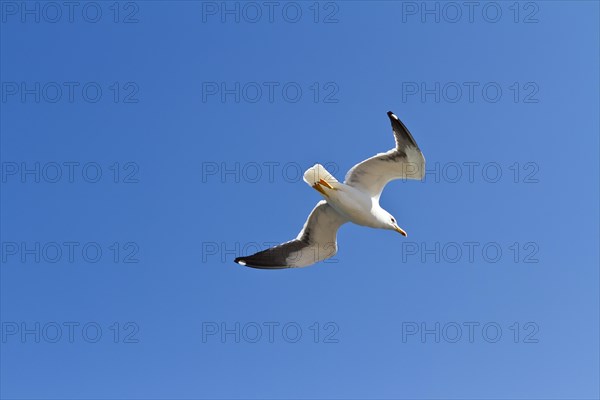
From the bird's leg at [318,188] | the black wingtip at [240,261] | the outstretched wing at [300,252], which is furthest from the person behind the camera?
the black wingtip at [240,261]

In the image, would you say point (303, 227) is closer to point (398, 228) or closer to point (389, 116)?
point (398, 228)

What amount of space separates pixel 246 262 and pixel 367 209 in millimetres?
2666

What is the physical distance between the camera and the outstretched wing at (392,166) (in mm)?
13070

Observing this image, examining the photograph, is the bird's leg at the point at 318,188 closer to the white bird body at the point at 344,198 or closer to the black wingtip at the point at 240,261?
the white bird body at the point at 344,198

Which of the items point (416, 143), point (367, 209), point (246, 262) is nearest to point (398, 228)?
point (367, 209)

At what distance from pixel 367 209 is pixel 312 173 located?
122 centimetres

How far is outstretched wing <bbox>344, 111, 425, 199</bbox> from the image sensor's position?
42.9 feet

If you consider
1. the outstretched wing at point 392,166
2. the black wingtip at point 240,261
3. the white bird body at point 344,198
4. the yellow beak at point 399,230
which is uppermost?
the outstretched wing at point 392,166

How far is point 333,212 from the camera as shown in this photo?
46.0 ft

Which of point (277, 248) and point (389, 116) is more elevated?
point (389, 116)

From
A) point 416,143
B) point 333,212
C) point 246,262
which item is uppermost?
point 416,143

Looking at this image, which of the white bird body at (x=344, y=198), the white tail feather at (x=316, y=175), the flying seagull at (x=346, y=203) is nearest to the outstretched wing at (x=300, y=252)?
the flying seagull at (x=346, y=203)

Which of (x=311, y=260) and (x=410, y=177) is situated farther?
(x=311, y=260)

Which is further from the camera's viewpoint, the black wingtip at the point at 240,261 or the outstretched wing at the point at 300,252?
the black wingtip at the point at 240,261
